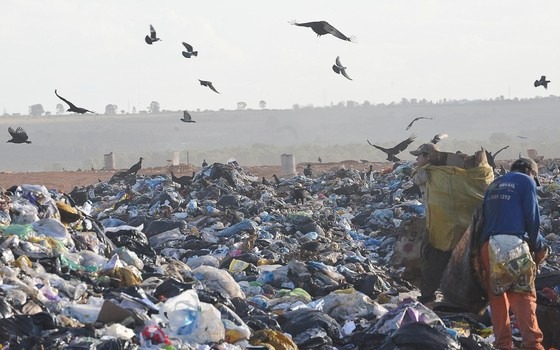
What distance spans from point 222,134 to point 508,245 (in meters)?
68.8

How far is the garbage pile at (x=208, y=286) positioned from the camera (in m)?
5.28

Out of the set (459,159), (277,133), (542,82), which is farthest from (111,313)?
(277,133)

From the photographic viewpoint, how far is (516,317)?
5754 mm

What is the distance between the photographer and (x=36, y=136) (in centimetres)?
6662

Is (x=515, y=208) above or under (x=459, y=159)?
under

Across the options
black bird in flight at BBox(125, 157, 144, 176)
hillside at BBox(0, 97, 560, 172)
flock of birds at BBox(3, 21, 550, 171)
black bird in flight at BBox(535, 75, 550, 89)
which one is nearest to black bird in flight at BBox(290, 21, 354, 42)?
flock of birds at BBox(3, 21, 550, 171)

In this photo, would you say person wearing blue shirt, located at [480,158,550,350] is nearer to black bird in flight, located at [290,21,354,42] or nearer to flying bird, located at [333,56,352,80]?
black bird in flight, located at [290,21,354,42]

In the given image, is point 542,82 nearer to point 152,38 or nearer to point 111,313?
point 152,38

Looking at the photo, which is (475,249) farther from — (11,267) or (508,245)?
(11,267)

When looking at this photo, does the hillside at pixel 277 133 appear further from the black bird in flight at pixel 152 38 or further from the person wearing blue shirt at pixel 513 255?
the person wearing blue shirt at pixel 513 255

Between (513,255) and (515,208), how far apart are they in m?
0.31

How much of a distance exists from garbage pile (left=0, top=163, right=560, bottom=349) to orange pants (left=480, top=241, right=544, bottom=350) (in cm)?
14

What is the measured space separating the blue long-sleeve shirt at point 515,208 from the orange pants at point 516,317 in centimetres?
22

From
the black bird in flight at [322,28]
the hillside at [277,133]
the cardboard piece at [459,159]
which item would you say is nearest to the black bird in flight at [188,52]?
the black bird in flight at [322,28]
